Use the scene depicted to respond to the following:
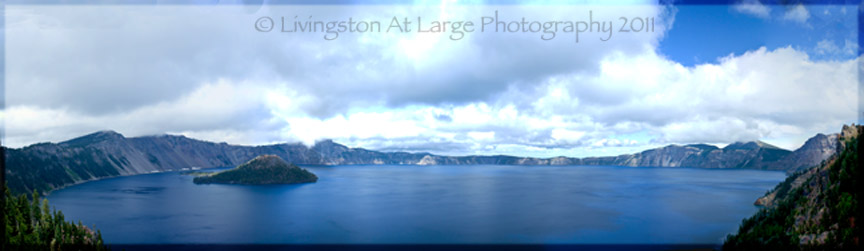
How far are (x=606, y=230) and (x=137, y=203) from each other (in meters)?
129

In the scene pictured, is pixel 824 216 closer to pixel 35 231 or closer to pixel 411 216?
pixel 411 216

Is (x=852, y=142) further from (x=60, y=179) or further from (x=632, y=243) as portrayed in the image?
(x=60, y=179)

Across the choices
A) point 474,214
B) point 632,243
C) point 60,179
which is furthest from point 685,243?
point 60,179

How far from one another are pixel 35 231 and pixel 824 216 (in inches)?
3504

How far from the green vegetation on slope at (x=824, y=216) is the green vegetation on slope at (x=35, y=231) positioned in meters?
76.1

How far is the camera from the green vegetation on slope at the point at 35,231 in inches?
1847

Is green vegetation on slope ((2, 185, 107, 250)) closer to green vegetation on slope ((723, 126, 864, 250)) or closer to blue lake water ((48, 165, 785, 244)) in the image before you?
blue lake water ((48, 165, 785, 244))

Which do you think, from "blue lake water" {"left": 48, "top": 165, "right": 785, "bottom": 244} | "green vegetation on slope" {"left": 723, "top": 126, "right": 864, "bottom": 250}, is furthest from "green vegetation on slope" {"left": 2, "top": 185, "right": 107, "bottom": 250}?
"green vegetation on slope" {"left": 723, "top": 126, "right": 864, "bottom": 250}

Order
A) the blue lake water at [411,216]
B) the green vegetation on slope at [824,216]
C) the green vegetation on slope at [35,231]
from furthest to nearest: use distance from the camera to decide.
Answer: the blue lake water at [411,216] → the green vegetation on slope at [35,231] → the green vegetation on slope at [824,216]

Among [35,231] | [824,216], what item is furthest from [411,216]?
[824,216]

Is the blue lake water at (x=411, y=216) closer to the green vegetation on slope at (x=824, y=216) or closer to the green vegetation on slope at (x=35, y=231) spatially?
the green vegetation on slope at (x=35, y=231)

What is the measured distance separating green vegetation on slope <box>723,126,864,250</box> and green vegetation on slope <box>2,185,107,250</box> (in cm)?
7605

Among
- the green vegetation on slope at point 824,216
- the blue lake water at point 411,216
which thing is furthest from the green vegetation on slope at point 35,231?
the green vegetation on slope at point 824,216

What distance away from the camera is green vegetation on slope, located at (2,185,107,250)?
46.9m
